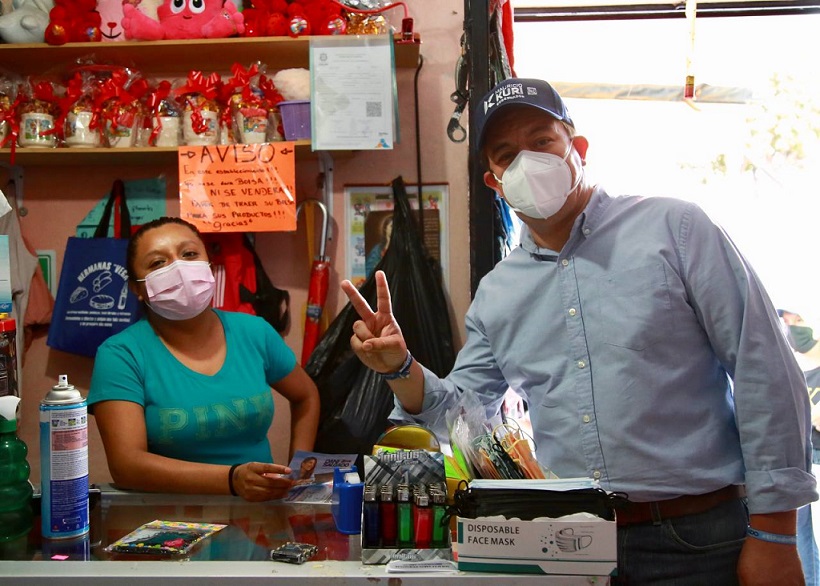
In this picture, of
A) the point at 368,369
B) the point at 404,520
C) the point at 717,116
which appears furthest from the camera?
the point at 717,116

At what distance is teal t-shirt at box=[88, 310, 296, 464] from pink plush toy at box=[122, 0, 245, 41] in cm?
111

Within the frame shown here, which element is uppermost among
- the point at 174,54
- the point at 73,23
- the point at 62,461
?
the point at 73,23

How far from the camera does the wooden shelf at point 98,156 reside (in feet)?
8.71

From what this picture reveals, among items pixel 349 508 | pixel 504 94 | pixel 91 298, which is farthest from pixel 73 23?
pixel 349 508

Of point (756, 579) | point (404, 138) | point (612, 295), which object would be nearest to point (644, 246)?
point (612, 295)

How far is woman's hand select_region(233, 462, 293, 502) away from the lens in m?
1.61

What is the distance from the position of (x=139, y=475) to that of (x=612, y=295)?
1.21 metres

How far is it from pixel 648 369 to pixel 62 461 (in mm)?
1099

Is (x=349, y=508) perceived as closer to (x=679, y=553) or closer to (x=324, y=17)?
(x=679, y=553)

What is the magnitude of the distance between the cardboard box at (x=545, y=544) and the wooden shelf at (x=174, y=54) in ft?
6.40

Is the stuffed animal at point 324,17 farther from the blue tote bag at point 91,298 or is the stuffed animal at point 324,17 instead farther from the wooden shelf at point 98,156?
the blue tote bag at point 91,298

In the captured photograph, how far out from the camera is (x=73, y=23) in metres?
2.74

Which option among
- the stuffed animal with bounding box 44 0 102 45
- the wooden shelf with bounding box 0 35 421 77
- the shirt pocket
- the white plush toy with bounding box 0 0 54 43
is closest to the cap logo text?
the shirt pocket

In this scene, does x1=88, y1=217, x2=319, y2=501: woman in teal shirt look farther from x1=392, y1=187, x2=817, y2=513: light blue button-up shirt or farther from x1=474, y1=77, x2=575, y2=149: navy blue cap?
x1=474, y1=77, x2=575, y2=149: navy blue cap
